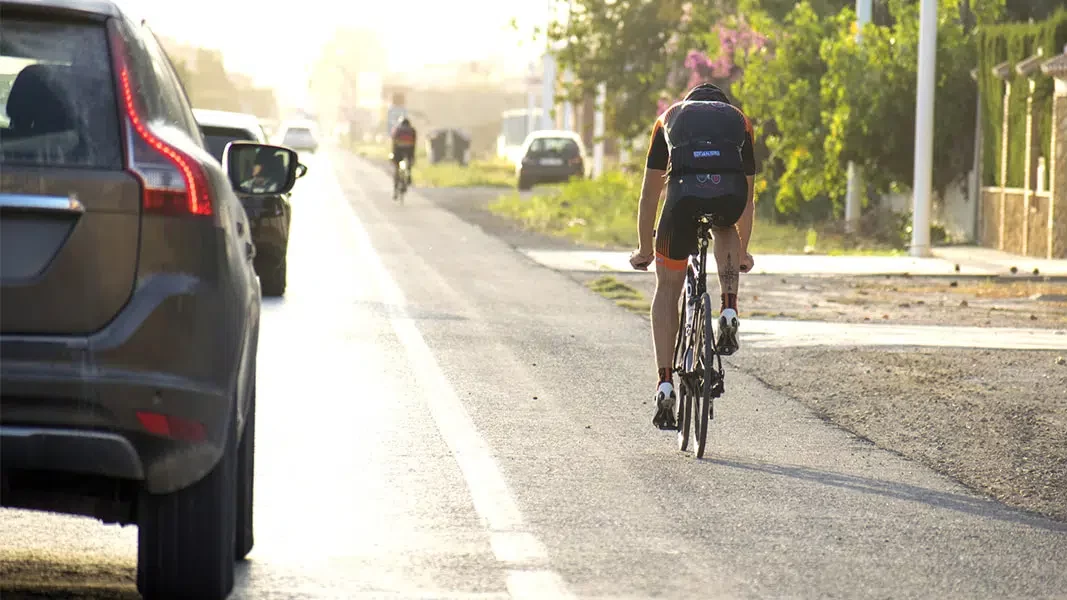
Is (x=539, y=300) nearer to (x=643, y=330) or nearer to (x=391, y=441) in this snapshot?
(x=643, y=330)

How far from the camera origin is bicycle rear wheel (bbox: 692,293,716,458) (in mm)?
8992

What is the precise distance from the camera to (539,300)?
1809 centimetres

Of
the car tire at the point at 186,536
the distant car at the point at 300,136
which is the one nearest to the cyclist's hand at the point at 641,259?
the car tire at the point at 186,536

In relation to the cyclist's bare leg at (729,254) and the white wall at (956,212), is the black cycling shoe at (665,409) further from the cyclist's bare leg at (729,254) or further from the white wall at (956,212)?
the white wall at (956,212)

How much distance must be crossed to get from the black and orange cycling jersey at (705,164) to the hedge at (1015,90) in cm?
1664

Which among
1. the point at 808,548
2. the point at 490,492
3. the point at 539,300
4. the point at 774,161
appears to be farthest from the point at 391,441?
the point at 774,161

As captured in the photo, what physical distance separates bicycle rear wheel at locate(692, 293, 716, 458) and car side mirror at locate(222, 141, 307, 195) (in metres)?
2.49

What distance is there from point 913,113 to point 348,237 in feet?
26.3

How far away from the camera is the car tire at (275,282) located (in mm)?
17531

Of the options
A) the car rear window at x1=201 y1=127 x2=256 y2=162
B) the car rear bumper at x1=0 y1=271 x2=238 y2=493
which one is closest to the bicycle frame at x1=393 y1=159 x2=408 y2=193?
the car rear window at x1=201 y1=127 x2=256 y2=162

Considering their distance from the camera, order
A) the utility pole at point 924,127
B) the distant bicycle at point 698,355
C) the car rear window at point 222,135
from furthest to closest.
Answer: the utility pole at point 924,127 → the car rear window at point 222,135 → the distant bicycle at point 698,355

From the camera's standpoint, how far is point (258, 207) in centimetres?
1652

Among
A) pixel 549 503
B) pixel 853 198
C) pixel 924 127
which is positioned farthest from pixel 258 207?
pixel 853 198

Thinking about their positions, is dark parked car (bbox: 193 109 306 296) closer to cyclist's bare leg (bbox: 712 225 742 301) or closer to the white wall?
cyclist's bare leg (bbox: 712 225 742 301)
